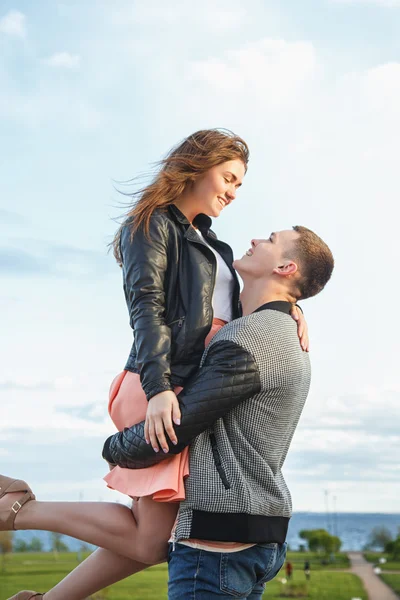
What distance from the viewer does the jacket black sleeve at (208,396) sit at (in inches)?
123

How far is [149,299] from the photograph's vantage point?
3328 millimetres

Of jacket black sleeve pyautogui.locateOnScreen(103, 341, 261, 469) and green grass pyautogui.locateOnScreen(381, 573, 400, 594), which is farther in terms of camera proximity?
green grass pyautogui.locateOnScreen(381, 573, 400, 594)

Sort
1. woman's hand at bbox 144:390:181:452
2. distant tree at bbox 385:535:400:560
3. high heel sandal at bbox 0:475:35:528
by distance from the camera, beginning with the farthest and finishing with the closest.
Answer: distant tree at bbox 385:535:400:560
high heel sandal at bbox 0:475:35:528
woman's hand at bbox 144:390:181:452

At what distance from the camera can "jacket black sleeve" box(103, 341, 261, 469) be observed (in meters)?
3.13

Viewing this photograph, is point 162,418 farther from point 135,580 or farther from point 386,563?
point 386,563

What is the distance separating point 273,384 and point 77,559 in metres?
19.9

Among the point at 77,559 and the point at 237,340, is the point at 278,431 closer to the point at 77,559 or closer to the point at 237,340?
the point at 237,340

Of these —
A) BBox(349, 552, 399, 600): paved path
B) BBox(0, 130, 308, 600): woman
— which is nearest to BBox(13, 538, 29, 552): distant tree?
BBox(349, 552, 399, 600): paved path

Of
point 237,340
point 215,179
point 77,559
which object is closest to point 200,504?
point 237,340

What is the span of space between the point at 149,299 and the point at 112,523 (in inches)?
→ 39.3

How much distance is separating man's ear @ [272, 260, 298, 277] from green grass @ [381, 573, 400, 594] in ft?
74.9

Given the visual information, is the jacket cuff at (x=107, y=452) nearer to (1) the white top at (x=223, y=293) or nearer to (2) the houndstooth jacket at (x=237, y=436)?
(2) the houndstooth jacket at (x=237, y=436)

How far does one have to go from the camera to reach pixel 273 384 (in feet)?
10.9

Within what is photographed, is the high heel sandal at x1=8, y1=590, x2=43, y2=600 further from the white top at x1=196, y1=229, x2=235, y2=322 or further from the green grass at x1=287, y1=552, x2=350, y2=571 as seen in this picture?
the green grass at x1=287, y1=552, x2=350, y2=571
